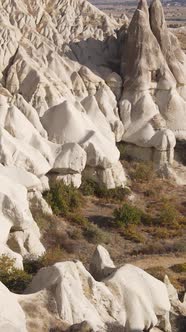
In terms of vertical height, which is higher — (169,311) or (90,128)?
(169,311)

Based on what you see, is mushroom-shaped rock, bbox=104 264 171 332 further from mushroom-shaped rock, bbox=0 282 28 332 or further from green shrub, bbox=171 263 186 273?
green shrub, bbox=171 263 186 273

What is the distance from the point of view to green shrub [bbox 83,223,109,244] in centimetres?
2611

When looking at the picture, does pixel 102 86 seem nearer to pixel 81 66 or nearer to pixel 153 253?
pixel 81 66

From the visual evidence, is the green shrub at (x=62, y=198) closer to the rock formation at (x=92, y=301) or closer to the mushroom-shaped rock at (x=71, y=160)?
the mushroom-shaped rock at (x=71, y=160)

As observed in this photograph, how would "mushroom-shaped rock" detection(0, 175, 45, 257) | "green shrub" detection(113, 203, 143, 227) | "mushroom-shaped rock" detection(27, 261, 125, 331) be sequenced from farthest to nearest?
1. "green shrub" detection(113, 203, 143, 227)
2. "mushroom-shaped rock" detection(0, 175, 45, 257)
3. "mushroom-shaped rock" detection(27, 261, 125, 331)

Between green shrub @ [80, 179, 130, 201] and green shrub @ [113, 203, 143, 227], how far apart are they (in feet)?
7.39

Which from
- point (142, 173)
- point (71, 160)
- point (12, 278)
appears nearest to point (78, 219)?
point (71, 160)

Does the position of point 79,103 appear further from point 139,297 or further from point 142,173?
point 139,297

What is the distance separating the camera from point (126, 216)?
92.8 feet

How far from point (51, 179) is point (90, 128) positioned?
174 inches

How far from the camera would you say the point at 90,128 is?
32.4 metres

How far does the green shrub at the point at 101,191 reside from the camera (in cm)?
3092

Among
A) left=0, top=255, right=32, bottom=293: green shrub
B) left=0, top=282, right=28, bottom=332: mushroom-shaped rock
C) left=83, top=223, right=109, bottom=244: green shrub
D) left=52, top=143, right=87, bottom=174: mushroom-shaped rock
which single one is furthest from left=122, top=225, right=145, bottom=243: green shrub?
left=0, top=282, right=28, bottom=332: mushroom-shaped rock

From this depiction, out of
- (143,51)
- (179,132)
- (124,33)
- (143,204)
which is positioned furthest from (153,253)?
(124,33)
